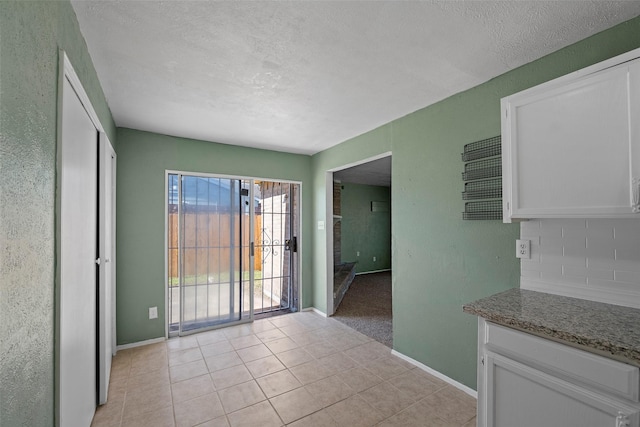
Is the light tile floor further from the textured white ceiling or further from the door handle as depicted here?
the textured white ceiling

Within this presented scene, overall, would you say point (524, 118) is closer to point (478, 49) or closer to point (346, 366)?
point (478, 49)

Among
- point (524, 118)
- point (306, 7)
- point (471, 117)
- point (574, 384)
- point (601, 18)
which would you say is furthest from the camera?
point (471, 117)

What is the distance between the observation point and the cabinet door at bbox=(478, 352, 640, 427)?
→ 1136 mm

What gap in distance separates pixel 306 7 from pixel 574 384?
2.11 m

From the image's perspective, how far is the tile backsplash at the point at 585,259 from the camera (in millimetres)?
1535

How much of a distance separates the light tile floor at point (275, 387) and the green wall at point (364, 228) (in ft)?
13.4

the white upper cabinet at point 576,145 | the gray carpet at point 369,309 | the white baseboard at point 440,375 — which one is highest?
the white upper cabinet at point 576,145

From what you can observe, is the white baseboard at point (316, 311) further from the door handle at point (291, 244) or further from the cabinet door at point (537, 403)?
the cabinet door at point (537, 403)

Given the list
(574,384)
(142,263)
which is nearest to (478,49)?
(574,384)

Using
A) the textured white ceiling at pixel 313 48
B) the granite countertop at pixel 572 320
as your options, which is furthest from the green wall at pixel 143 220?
the granite countertop at pixel 572 320

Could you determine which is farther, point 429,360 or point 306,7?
point 429,360

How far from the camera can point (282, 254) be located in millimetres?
4402

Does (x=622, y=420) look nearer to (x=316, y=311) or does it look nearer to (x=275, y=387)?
(x=275, y=387)

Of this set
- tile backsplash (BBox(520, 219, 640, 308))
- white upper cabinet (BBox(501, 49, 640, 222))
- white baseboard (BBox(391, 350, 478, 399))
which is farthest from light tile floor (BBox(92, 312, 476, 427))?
white upper cabinet (BBox(501, 49, 640, 222))
